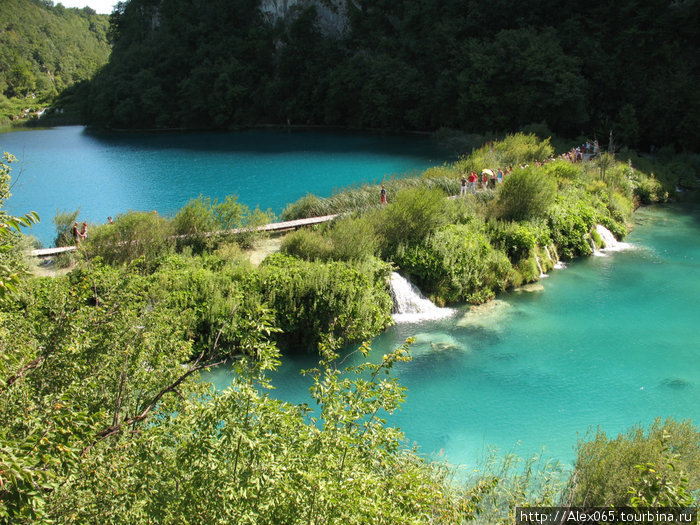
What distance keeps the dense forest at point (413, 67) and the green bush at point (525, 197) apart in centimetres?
2205

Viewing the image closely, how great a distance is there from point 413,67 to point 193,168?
25275mm

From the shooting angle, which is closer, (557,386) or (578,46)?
(557,386)

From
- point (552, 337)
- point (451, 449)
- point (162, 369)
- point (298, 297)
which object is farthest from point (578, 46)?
point (162, 369)

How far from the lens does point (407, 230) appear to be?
17.8 m

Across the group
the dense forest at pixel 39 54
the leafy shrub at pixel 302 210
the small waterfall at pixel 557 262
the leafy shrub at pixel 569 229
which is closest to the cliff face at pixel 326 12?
the dense forest at pixel 39 54

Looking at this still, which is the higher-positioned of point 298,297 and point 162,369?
point 162,369

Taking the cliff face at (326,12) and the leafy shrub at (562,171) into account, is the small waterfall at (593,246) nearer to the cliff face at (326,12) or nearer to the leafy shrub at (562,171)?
the leafy shrub at (562,171)

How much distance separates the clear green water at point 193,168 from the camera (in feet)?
96.6

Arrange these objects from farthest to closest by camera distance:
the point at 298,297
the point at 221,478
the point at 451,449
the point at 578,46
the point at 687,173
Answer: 1. the point at 578,46
2. the point at 687,173
3. the point at 298,297
4. the point at 451,449
5. the point at 221,478

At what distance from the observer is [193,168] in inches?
1518

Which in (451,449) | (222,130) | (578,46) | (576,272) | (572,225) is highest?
(578,46)

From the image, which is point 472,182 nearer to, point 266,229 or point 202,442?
point 266,229

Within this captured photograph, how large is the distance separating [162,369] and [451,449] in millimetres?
6306

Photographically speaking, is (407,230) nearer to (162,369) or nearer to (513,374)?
(513,374)
